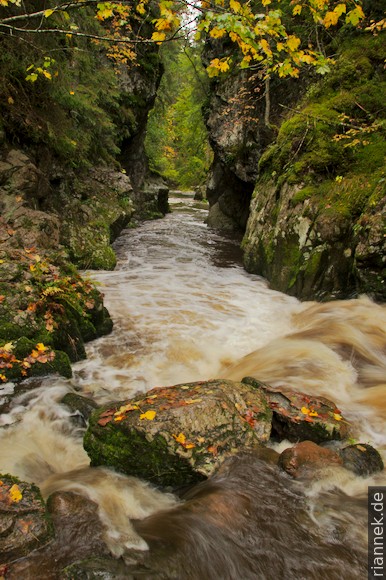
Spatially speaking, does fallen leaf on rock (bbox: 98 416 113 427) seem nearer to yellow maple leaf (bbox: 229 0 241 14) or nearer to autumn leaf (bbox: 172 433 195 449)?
autumn leaf (bbox: 172 433 195 449)

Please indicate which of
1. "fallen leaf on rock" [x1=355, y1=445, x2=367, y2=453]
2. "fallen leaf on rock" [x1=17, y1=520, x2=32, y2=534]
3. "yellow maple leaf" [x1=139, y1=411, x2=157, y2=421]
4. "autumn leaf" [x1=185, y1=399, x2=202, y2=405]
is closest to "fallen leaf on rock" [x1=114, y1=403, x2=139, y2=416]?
"yellow maple leaf" [x1=139, y1=411, x2=157, y2=421]

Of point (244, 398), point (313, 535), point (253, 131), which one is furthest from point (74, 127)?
point (313, 535)

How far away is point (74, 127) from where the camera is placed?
1073cm

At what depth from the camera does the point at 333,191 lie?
8.08 m

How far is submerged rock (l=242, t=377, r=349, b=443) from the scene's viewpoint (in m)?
3.71

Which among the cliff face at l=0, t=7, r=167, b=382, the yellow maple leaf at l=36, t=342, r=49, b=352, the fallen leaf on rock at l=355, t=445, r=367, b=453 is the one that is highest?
the cliff face at l=0, t=7, r=167, b=382

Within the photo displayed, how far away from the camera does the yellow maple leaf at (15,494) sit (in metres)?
2.42

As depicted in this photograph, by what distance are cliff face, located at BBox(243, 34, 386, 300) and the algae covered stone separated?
15.1ft

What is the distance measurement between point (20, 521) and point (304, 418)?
8.88 ft

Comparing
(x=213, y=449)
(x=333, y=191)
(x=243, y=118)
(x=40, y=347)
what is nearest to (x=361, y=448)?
(x=213, y=449)

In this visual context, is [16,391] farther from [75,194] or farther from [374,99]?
[374,99]

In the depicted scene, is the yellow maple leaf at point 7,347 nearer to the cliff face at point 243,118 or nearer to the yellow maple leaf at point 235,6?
the yellow maple leaf at point 235,6

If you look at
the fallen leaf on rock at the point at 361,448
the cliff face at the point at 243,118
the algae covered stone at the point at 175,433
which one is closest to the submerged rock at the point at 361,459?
the fallen leaf on rock at the point at 361,448

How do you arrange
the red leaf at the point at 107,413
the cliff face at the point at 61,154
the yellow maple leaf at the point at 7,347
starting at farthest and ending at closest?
the cliff face at the point at 61,154 < the yellow maple leaf at the point at 7,347 < the red leaf at the point at 107,413
